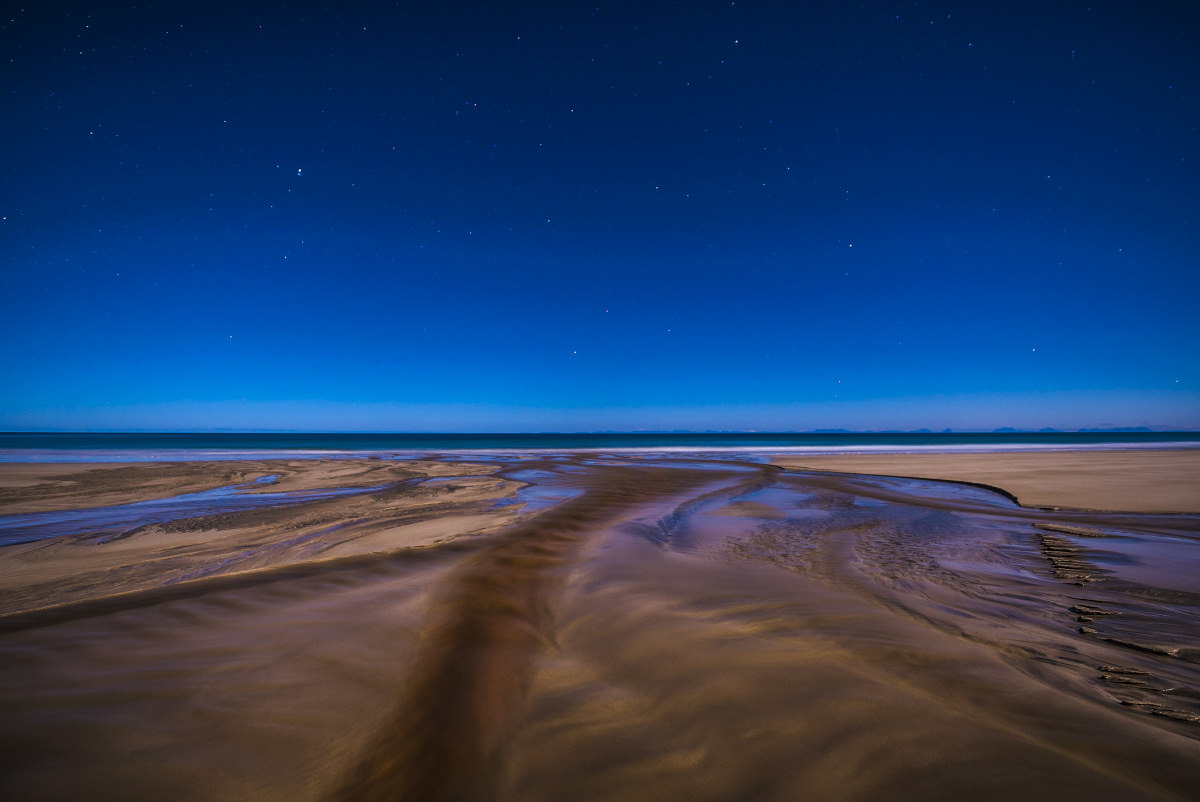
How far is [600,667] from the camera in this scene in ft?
10.3

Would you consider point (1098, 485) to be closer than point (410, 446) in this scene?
Yes

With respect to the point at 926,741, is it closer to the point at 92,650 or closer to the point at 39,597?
the point at 92,650

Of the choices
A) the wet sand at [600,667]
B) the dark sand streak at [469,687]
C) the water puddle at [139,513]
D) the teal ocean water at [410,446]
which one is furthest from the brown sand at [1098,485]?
the teal ocean water at [410,446]

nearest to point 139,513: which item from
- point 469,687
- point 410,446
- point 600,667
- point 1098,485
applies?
point 469,687

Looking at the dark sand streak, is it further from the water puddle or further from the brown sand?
the brown sand

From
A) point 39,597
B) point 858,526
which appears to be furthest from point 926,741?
point 39,597

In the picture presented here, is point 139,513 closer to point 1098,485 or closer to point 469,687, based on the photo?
point 469,687

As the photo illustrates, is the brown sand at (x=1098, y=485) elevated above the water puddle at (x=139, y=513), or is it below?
above

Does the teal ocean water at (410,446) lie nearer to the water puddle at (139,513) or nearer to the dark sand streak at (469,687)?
the water puddle at (139,513)

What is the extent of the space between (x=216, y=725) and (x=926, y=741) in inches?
145

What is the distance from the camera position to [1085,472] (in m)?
15.2

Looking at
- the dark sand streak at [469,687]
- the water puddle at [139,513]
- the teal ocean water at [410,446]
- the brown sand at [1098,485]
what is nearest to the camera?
the dark sand streak at [469,687]

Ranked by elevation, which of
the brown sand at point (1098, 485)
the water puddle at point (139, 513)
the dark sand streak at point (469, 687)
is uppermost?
the brown sand at point (1098, 485)

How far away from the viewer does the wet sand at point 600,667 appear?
2.12 meters
